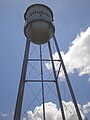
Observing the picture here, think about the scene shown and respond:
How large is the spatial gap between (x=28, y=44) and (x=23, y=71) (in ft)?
7.91

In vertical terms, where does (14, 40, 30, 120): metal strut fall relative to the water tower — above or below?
below

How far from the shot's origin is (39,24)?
15953 millimetres

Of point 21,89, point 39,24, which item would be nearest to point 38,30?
point 39,24

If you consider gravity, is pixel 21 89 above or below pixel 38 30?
below

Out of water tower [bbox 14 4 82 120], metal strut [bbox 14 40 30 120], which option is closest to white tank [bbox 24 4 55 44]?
water tower [bbox 14 4 82 120]

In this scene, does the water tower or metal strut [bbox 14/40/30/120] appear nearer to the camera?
metal strut [bbox 14/40/30/120]

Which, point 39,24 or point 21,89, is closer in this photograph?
point 21,89

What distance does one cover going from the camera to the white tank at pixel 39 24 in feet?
52.5

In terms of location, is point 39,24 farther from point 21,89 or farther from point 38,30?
point 21,89

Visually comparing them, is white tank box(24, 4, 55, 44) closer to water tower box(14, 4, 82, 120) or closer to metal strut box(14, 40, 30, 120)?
water tower box(14, 4, 82, 120)

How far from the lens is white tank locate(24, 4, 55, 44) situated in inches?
630

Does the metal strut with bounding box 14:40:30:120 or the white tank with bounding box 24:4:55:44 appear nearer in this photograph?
the metal strut with bounding box 14:40:30:120

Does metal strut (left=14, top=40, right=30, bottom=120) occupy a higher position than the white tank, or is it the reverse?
the white tank

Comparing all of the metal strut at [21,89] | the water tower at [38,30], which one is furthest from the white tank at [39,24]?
the metal strut at [21,89]
